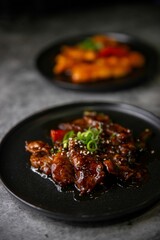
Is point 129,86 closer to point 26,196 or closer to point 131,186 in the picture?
point 131,186

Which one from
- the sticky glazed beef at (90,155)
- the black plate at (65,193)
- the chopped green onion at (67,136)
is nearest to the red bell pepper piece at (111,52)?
the black plate at (65,193)

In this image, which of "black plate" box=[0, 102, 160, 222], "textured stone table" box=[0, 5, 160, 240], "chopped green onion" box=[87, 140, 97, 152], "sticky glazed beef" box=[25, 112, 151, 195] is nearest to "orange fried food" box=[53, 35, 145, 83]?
"textured stone table" box=[0, 5, 160, 240]

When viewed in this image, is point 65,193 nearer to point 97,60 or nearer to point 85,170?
point 85,170

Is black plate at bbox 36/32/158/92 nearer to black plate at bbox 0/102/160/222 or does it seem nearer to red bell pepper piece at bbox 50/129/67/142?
black plate at bbox 0/102/160/222

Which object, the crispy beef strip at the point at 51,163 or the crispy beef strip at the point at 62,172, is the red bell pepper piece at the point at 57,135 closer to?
the crispy beef strip at the point at 51,163

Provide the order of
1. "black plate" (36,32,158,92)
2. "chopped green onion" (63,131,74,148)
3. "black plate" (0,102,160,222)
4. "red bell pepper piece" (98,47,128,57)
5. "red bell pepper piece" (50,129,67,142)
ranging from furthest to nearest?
"red bell pepper piece" (98,47,128,57), "black plate" (36,32,158,92), "red bell pepper piece" (50,129,67,142), "chopped green onion" (63,131,74,148), "black plate" (0,102,160,222)

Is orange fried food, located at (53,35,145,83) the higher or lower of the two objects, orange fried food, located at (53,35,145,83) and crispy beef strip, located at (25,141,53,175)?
the higher

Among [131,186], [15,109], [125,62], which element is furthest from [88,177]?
[125,62]
